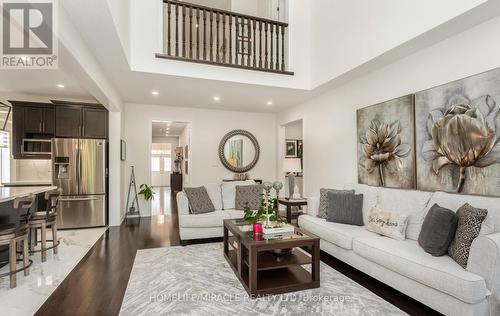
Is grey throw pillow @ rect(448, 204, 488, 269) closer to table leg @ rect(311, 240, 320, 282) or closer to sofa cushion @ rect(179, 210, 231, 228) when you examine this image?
table leg @ rect(311, 240, 320, 282)

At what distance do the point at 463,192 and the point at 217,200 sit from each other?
3.40 metres

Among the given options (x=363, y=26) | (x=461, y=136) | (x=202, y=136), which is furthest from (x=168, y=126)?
(x=461, y=136)

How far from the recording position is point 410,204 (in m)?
2.92

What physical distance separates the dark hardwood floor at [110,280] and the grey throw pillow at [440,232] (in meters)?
0.51

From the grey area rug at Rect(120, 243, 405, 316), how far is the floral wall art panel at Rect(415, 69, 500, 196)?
155cm

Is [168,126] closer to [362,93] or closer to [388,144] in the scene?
[362,93]

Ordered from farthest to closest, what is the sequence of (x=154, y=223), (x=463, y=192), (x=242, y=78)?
Result: (x=154, y=223)
(x=242, y=78)
(x=463, y=192)

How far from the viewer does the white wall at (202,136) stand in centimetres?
Result: 605

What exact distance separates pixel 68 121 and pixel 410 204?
5.93 metres

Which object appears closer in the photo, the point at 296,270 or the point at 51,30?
the point at 51,30

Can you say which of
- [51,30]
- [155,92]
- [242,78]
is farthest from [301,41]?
[51,30]

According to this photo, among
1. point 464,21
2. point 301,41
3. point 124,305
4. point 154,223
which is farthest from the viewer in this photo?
point 154,223

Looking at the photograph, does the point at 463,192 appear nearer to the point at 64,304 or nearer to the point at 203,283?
the point at 203,283

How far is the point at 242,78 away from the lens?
446cm
